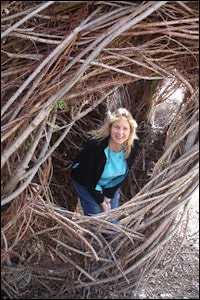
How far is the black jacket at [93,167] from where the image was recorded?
3.29 m

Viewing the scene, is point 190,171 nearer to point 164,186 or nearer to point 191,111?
point 164,186

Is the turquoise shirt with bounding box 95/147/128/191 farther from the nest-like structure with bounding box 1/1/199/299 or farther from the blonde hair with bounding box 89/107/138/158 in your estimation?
the nest-like structure with bounding box 1/1/199/299

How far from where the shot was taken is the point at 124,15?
7.57 ft

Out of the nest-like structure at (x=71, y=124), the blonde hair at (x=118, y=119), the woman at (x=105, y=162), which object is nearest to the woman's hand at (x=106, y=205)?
the woman at (x=105, y=162)

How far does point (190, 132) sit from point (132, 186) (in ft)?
5.61

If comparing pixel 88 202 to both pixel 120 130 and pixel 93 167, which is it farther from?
pixel 120 130

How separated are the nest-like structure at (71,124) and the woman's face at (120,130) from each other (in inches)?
10.5

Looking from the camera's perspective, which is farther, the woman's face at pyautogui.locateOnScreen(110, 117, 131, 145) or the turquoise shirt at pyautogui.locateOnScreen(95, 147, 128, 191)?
the turquoise shirt at pyautogui.locateOnScreen(95, 147, 128, 191)

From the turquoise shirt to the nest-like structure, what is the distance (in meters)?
0.46

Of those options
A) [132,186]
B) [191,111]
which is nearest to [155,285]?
[191,111]

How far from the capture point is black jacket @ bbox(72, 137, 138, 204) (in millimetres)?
3295

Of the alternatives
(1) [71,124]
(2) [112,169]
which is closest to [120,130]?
(2) [112,169]

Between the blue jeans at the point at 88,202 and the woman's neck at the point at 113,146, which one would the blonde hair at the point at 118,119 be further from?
the blue jeans at the point at 88,202

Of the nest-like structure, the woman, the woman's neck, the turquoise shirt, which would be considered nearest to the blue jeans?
the woman
